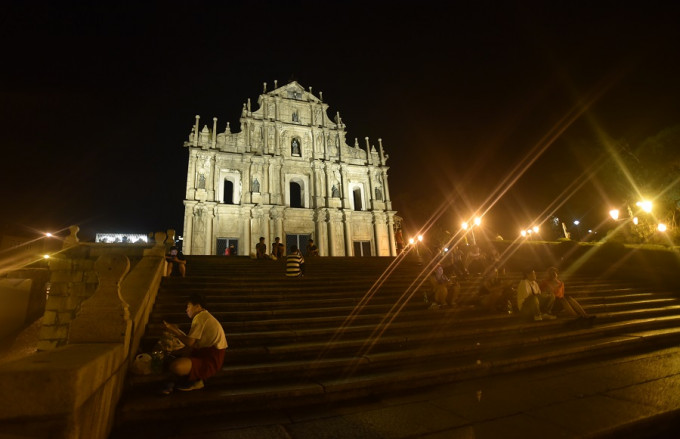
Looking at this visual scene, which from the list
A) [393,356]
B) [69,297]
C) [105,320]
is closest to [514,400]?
[393,356]

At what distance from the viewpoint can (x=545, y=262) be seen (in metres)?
16.8

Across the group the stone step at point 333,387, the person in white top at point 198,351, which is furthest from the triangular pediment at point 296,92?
the stone step at point 333,387

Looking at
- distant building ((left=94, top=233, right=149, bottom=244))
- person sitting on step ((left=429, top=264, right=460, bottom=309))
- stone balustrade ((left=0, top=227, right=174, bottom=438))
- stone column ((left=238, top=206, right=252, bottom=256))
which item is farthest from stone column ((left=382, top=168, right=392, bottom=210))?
distant building ((left=94, top=233, right=149, bottom=244))

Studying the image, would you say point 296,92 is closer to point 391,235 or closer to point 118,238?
point 391,235

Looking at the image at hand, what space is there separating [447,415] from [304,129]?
91.0 feet

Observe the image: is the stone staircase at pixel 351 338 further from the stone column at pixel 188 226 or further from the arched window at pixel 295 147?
the arched window at pixel 295 147

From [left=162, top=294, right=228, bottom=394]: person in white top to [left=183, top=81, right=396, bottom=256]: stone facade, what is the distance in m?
20.0

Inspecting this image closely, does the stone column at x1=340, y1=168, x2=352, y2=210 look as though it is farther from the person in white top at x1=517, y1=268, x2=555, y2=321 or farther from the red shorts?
the red shorts

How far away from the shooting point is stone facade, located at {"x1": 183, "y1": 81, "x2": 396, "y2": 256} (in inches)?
941

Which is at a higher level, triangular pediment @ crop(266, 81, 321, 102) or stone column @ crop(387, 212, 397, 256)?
triangular pediment @ crop(266, 81, 321, 102)

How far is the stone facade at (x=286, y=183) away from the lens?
23.9 meters

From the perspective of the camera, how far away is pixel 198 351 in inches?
159

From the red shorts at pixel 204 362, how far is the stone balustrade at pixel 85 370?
809 millimetres

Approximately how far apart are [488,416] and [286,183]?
2478cm
